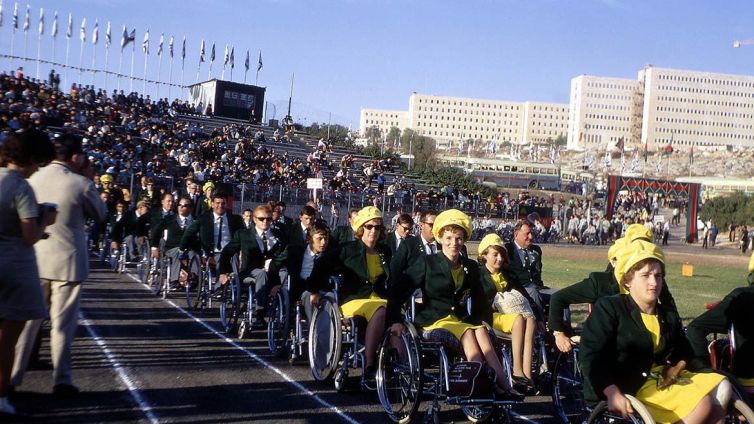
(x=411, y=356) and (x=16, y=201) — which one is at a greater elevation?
(x=16, y=201)

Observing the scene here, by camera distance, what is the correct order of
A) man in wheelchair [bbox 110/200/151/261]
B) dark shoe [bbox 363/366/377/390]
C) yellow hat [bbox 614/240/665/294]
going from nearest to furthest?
1. yellow hat [bbox 614/240/665/294]
2. dark shoe [bbox 363/366/377/390]
3. man in wheelchair [bbox 110/200/151/261]

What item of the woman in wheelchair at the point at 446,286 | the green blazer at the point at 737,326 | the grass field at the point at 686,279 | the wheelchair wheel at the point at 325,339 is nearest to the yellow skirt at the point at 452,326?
the woman in wheelchair at the point at 446,286

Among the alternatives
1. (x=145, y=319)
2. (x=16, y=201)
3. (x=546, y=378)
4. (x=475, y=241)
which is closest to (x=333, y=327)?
(x=546, y=378)

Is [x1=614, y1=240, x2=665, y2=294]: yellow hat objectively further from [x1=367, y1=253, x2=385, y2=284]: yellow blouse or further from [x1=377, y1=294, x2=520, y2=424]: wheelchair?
[x1=367, y1=253, x2=385, y2=284]: yellow blouse

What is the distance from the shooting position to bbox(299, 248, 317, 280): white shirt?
9.70m

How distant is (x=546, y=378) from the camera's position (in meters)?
8.80

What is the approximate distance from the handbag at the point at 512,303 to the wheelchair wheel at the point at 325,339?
1577 millimetres

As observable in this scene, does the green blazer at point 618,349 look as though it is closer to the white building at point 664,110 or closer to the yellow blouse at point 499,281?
the yellow blouse at point 499,281

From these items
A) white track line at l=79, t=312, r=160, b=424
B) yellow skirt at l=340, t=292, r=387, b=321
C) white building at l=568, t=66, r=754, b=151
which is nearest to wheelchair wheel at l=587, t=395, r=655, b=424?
yellow skirt at l=340, t=292, r=387, b=321

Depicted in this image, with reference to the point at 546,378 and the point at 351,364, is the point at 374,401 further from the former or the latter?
the point at 546,378

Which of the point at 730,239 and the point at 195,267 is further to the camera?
the point at 730,239

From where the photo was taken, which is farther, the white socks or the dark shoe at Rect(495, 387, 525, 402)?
the dark shoe at Rect(495, 387, 525, 402)

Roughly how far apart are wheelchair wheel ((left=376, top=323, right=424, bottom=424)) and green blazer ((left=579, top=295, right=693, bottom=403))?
180 centimetres

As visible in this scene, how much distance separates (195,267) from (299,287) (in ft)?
14.9
